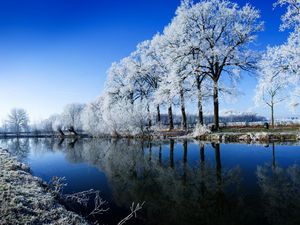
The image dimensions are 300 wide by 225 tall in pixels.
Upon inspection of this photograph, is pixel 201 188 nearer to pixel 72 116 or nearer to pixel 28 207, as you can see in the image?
pixel 28 207

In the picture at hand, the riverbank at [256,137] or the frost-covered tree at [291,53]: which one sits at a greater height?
the frost-covered tree at [291,53]

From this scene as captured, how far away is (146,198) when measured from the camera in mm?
8523

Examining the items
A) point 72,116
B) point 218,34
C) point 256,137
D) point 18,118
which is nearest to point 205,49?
point 218,34

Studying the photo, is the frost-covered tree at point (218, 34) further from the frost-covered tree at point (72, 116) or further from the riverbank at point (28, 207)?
the frost-covered tree at point (72, 116)

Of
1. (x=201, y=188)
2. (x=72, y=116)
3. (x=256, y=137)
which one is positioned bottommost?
(x=201, y=188)

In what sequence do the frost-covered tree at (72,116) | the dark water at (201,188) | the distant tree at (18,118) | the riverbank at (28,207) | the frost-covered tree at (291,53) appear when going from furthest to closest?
the distant tree at (18,118) < the frost-covered tree at (72,116) < the frost-covered tree at (291,53) < the dark water at (201,188) < the riverbank at (28,207)

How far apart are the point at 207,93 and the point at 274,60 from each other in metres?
8.53

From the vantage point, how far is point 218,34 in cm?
2847

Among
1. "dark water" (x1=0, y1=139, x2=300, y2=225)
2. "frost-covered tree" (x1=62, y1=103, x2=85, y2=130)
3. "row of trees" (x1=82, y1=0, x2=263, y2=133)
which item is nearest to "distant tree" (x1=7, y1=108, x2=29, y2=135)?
"frost-covered tree" (x1=62, y1=103, x2=85, y2=130)

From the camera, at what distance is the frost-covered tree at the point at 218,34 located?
→ 27439 millimetres

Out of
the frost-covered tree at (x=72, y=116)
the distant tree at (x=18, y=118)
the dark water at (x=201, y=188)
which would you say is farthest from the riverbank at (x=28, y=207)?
→ the distant tree at (x=18, y=118)

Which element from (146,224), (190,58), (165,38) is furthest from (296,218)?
(165,38)

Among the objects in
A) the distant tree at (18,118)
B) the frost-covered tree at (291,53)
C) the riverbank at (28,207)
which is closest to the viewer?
the riverbank at (28,207)

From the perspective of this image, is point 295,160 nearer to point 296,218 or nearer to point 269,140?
point 296,218
